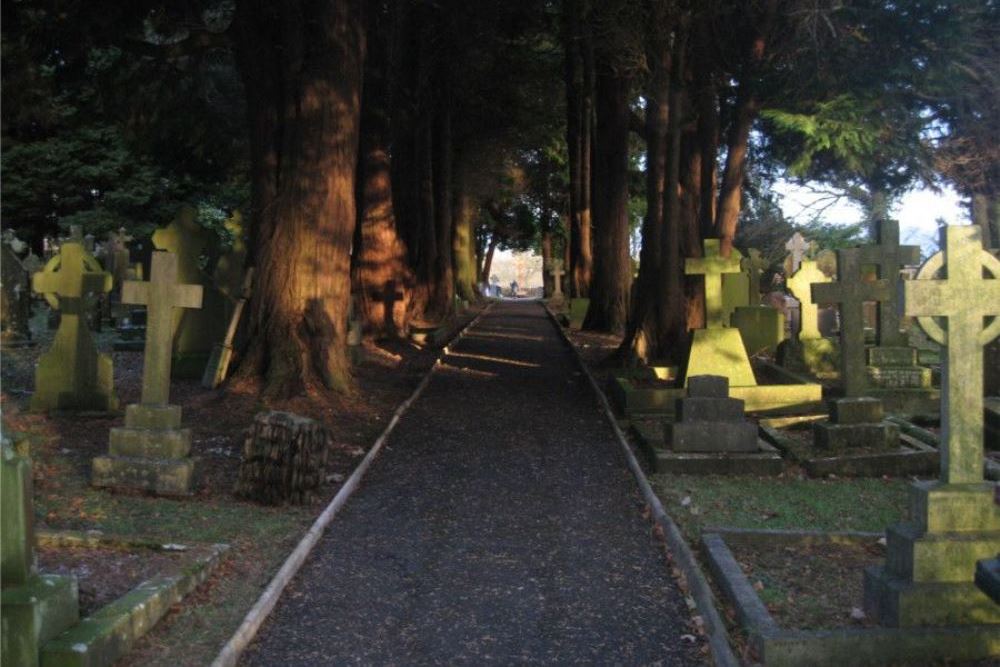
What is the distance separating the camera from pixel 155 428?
322 inches

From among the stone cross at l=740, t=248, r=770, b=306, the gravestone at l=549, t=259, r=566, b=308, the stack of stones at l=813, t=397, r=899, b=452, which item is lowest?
the stack of stones at l=813, t=397, r=899, b=452

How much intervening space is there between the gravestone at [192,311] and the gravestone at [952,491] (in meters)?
11.4

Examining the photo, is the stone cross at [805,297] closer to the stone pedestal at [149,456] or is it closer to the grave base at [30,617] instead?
the stone pedestal at [149,456]

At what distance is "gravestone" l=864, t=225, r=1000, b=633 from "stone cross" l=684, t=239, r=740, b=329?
20.1 feet

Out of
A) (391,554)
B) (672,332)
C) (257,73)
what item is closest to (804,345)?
(672,332)

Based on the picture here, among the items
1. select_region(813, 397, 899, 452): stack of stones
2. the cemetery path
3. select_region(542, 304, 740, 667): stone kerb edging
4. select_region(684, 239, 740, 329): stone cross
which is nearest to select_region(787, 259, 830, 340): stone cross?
select_region(684, 239, 740, 329): stone cross

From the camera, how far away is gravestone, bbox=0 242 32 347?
18.6m

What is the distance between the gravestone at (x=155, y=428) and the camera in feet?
26.5

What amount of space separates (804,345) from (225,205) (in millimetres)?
24894

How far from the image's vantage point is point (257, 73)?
1415 cm

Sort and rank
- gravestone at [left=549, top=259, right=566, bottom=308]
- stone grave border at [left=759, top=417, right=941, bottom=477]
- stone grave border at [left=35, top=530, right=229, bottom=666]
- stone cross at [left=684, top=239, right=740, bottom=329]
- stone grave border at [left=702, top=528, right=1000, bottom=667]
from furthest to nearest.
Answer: gravestone at [left=549, top=259, right=566, bottom=308], stone cross at [left=684, top=239, right=740, bottom=329], stone grave border at [left=759, top=417, right=941, bottom=477], stone grave border at [left=702, top=528, right=1000, bottom=667], stone grave border at [left=35, top=530, right=229, bottom=666]

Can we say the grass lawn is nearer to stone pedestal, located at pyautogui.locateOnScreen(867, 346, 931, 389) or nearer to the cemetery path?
the cemetery path

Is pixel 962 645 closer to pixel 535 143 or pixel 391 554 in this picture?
pixel 391 554

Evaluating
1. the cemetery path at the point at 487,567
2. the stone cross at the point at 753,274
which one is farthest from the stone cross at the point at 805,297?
the cemetery path at the point at 487,567
